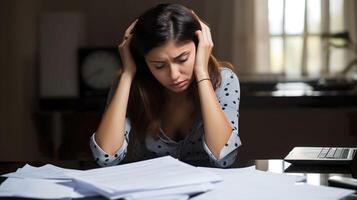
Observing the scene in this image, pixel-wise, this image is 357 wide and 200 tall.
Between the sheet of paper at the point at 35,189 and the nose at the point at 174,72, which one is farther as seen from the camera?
the nose at the point at 174,72

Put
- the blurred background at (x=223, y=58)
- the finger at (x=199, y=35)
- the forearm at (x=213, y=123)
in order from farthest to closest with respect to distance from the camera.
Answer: the blurred background at (x=223, y=58) → the finger at (x=199, y=35) → the forearm at (x=213, y=123)

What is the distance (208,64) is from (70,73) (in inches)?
90.7

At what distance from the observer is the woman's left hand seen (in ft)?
4.18

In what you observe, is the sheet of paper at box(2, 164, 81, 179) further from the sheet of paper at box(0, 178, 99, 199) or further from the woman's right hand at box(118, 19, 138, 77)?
the woman's right hand at box(118, 19, 138, 77)

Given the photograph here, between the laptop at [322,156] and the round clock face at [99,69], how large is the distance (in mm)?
2379

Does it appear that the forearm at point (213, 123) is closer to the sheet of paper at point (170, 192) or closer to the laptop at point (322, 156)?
the laptop at point (322, 156)

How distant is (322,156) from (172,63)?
0.36 m

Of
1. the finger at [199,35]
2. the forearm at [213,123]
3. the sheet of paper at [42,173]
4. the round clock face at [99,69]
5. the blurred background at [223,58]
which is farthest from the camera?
the round clock face at [99,69]

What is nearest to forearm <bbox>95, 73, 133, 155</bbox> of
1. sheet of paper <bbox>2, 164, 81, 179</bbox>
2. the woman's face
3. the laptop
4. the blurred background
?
the woman's face

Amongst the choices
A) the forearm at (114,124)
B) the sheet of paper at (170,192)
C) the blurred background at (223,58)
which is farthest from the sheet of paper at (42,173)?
the blurred background at (223,58)

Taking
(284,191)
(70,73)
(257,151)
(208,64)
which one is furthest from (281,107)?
(70,73)

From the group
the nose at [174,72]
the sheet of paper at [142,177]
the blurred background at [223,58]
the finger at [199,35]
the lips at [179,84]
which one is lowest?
the blurred background at [223,58]

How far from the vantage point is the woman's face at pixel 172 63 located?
119cm

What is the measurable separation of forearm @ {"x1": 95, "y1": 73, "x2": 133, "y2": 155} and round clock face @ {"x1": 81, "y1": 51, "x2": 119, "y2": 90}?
2116 mm
